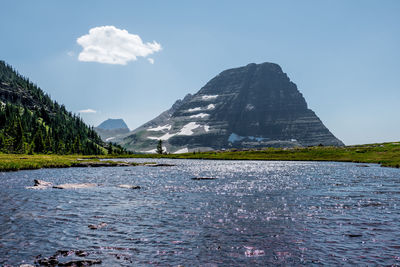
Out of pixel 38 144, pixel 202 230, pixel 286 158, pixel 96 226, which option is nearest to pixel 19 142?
pixel 38 144


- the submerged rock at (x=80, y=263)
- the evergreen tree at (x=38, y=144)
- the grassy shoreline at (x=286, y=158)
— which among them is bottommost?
the submerged rock at (x=80, y=263)

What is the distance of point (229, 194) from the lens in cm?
3741

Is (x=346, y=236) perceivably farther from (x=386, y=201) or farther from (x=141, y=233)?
(x=386, y=201)

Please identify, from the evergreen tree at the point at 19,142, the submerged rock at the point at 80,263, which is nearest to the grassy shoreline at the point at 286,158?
the evergreen tree at the point at 19,142

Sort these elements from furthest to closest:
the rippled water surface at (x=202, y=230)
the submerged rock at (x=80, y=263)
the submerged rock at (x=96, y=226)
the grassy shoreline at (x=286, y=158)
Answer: the grassy shoreline at (x=286, y=158)
the submerged rock at (x=96, y=226)
the rippled water surface at (x=202, y=230)
the submerged rock at (x=80, y=263)

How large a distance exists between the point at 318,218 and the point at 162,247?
14.3 metres

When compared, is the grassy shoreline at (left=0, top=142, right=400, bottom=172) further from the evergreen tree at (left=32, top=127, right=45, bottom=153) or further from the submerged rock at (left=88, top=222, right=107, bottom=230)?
the submerged rock at (left=88, top=222, right=107, bottom=230)

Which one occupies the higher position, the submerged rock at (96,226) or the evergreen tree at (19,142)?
the evergreen tree at (19,142)

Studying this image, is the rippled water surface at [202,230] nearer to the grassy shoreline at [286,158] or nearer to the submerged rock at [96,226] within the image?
the submerged rock at [96,226]

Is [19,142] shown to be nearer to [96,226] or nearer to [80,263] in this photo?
[96,226]

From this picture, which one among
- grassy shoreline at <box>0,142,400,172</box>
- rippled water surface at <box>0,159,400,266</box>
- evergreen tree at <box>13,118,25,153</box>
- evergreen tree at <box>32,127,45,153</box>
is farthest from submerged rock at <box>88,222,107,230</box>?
evergreen tree at <box>32,127,45,153</box>

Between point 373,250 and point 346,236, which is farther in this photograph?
point 346,236

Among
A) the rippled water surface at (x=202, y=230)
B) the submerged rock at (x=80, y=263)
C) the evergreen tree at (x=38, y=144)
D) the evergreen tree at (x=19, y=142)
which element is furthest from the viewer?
the evergreen tree at (x=38, y=144)

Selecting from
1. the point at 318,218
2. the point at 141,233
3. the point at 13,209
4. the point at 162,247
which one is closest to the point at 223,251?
the point at 162,247
